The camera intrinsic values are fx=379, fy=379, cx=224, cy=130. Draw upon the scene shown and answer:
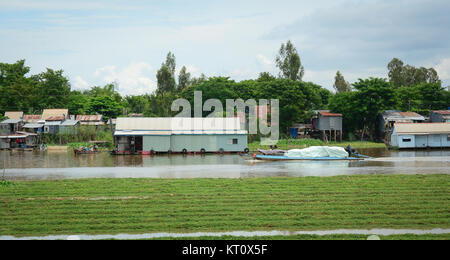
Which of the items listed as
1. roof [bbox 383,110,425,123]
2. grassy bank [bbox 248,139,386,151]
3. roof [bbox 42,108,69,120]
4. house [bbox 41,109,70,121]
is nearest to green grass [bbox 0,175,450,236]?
grassy bank [bbox 248,139,386,151]

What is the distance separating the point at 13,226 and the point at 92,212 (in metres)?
2.46

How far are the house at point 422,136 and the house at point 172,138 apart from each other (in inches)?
693

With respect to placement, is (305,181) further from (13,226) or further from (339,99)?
(339,99)

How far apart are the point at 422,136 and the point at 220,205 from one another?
116 ft

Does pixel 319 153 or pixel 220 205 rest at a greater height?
pixel 319 153

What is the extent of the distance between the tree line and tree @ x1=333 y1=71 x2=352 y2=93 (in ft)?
68.4

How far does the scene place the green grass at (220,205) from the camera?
12.1 metres

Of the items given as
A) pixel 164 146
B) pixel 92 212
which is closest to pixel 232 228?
pixel 92 212

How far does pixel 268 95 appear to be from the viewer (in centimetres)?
5494

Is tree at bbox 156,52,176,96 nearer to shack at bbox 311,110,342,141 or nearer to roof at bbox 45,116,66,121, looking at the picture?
roof at bbox 45,116,66,121

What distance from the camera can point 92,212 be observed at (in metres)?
13.5

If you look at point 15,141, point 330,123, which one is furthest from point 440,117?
point 15,141

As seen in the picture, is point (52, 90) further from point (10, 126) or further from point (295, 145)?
point (295, 145)

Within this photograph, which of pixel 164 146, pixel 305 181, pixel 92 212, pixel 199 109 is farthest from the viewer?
pixel 199 109
